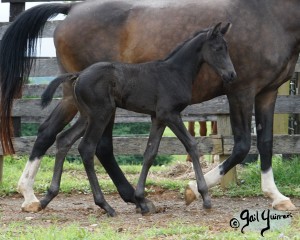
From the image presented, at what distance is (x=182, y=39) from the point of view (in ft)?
21.8

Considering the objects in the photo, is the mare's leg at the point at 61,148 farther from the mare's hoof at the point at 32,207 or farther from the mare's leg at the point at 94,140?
the mare's leg at the point at 94,140

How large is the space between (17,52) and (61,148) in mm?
1270

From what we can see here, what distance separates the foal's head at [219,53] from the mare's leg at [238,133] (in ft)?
1.79

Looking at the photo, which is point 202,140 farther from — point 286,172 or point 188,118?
point 188,118

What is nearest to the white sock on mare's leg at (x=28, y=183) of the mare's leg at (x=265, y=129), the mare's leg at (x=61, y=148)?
the mare's leg at (x=61, y=148)

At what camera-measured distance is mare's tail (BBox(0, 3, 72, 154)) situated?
7066mm

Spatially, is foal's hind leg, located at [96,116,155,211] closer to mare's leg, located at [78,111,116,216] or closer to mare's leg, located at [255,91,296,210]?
mare's leg, located at [78,111,116,216]

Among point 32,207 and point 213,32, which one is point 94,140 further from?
point 213,32

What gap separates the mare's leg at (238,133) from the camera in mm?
6473

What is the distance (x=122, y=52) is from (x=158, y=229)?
2.22 m

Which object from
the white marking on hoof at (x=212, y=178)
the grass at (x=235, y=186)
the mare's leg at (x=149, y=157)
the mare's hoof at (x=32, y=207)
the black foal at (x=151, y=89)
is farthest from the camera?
the grass at (x=235, y=186)

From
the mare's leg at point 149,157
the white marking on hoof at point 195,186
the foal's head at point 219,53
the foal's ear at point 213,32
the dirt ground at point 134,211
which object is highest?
the foal's ear at point 213,32

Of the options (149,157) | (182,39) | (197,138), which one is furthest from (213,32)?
(197,138)

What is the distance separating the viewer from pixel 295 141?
809 centimetres
